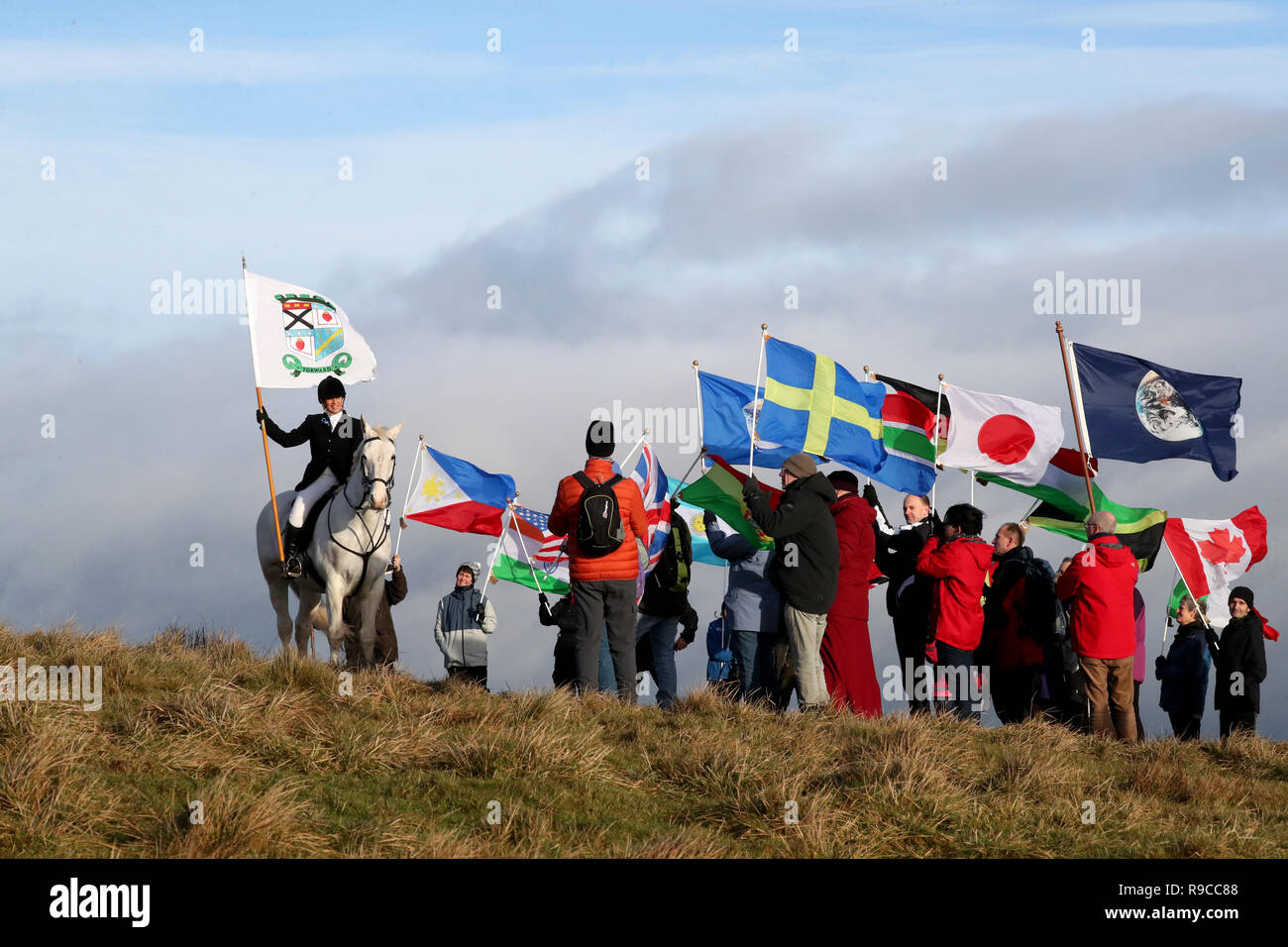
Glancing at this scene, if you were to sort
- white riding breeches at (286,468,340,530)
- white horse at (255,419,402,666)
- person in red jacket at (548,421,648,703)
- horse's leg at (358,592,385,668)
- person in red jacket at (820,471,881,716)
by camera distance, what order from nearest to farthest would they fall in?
person in red jacket at (548,421,648,703)
person in red jacket at (820,471,881,716)
white horse at (255,419,402,666)
horse's leg at (358,592,385,668)
white riding breeches at (286,468,340,530)

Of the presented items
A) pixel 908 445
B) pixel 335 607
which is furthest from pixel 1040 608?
pixel 335 607

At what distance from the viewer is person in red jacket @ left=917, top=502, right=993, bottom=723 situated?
13945 millimetres

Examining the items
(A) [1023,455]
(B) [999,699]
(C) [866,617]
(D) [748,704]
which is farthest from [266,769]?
(A) [1023,455]

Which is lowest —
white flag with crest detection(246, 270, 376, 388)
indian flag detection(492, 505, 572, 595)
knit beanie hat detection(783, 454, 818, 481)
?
indian flag detection(492, 505, 572, 595)

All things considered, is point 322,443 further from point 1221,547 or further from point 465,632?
point 1221,547

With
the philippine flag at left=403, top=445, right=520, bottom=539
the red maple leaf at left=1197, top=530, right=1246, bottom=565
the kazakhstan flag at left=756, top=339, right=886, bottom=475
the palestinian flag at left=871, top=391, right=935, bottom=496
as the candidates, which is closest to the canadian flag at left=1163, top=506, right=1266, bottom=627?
the red maple leaf at left=1197, top=530, right=1246, bottom=565

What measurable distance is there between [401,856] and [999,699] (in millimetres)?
8174

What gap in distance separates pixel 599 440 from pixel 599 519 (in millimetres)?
711

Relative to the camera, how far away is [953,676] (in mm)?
14086

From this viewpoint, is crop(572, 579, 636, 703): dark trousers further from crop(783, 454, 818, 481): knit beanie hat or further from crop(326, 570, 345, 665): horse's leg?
crop(326, 570, 345, 665): horse's leg

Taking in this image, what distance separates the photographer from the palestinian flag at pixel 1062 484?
17734mm

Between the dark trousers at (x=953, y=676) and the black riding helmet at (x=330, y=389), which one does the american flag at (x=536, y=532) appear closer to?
the black riding helmet at (x=330, y=389)

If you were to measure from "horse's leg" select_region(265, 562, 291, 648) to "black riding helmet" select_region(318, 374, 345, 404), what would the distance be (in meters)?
2.91
